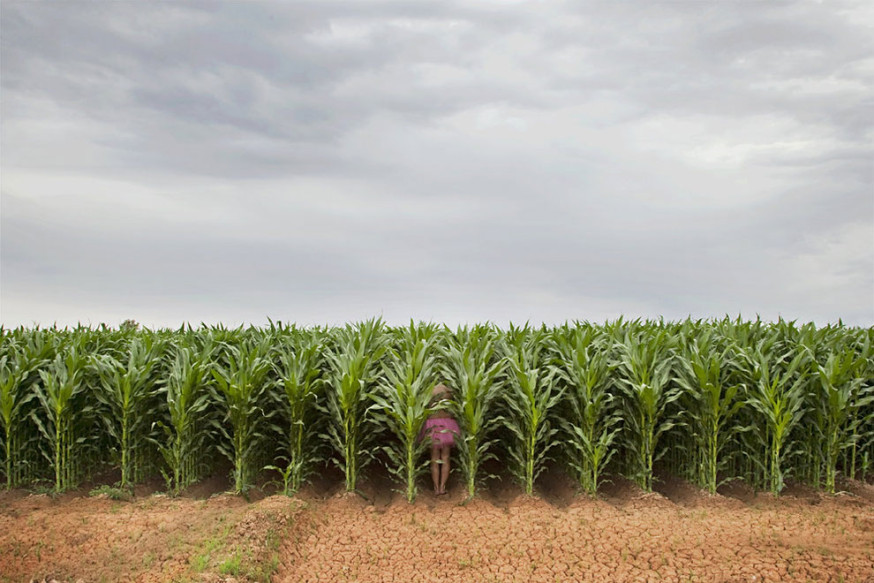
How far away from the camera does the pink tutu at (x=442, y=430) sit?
675 centimetres

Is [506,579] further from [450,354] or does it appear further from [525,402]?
[450,354]

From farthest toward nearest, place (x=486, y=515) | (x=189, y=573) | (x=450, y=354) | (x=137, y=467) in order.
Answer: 1. (x=137, y=467)
2. (x=450, y=354)
3. (x=486, y=515)
4. (x=189, y=573)

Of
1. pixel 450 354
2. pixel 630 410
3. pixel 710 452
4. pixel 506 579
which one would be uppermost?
pixel 450 354

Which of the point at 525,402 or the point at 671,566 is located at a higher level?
the point at 525,402

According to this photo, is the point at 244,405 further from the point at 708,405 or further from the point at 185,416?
the point at 708,405

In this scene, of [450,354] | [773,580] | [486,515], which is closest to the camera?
[773,580]

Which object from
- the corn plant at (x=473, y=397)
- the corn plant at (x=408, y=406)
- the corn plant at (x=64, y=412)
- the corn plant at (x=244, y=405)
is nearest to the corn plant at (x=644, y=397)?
the corn plant at (x=473, y=397)

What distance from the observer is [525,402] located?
21.8ft

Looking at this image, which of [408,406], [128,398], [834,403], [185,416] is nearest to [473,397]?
[408,406]

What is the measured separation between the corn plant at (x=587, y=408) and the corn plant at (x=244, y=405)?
3.10 metres

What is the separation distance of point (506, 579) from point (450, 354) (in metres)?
2.33

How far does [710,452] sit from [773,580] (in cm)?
197

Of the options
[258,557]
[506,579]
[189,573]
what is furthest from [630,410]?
[189,573]

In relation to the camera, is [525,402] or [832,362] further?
[832,362]
